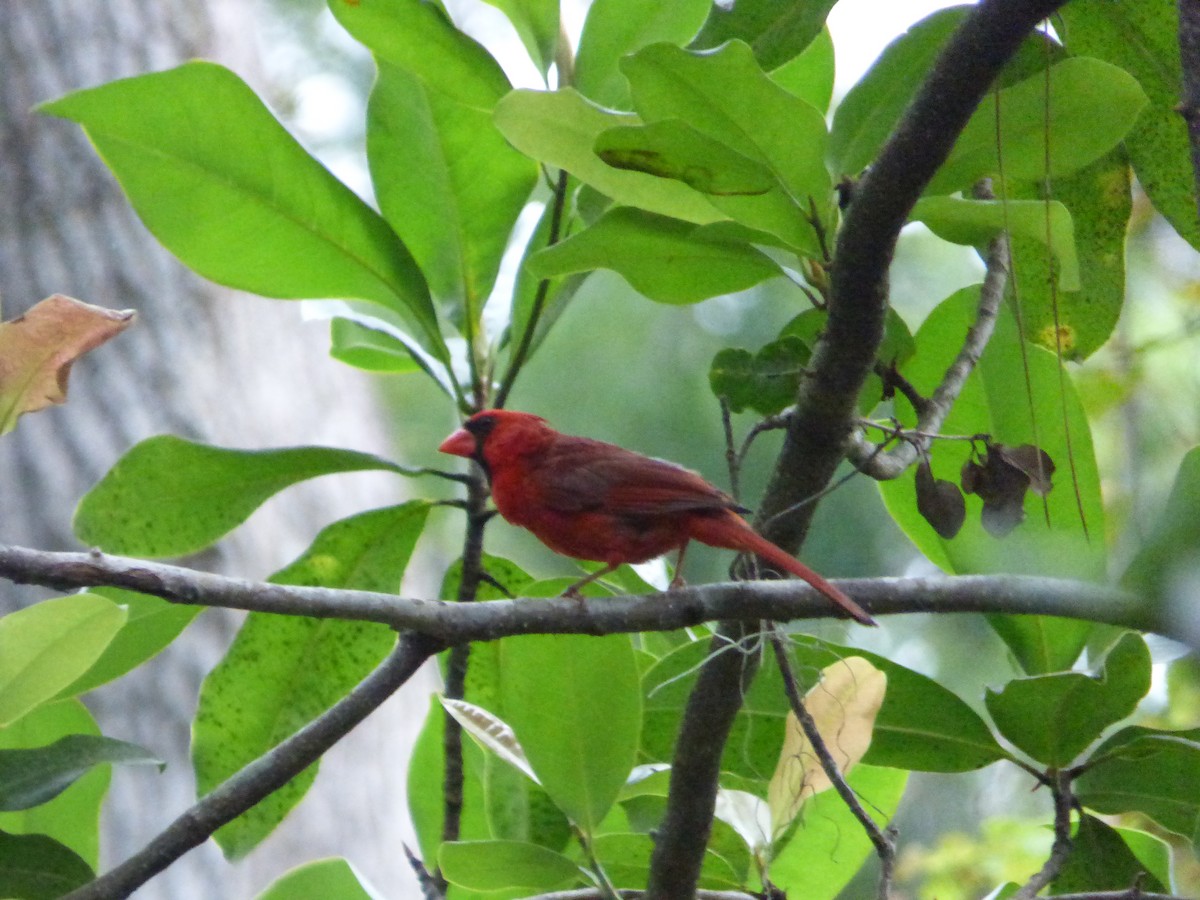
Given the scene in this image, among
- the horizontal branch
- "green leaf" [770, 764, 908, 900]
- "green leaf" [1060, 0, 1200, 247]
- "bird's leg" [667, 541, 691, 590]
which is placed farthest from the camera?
"bird's leg" [667, 541, 691, 590]

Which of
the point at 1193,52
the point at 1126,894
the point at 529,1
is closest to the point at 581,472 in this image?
the point at 529,1

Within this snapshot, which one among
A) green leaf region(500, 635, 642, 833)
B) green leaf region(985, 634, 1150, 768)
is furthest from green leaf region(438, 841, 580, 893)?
green leaf region(985, 634, 1150, 768)

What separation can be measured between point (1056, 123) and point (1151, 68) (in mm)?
461

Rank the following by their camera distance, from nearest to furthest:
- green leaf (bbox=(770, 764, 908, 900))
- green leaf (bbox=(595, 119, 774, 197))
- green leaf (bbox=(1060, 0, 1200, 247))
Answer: green leaf (bbox=(595, 119, 774, 197))
green leaf (bbox=(1060, 0, 1200, 247))
green leaf (bbox=(770, 764, 908, 900))

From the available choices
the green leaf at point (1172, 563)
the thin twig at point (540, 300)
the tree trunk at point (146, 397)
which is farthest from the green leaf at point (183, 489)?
the tree trunk at point (146, 397)

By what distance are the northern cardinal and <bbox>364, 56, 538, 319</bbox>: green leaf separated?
31 centimetres

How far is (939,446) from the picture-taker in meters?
2.04

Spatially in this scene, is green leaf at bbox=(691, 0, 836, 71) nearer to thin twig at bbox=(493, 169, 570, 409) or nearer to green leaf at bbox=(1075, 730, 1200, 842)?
thin twig at bbox=(493, 169, 570, 409)

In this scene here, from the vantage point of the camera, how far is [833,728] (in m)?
1.81

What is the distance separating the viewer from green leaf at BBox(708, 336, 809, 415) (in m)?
1.89

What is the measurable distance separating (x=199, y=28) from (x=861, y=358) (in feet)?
13.1

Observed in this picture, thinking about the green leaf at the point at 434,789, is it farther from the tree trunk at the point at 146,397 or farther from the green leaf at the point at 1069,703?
the tree trunk at the point at 146,397

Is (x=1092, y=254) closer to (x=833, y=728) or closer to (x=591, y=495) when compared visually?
(x=833, y=728)

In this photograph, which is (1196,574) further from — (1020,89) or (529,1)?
(529,1)
